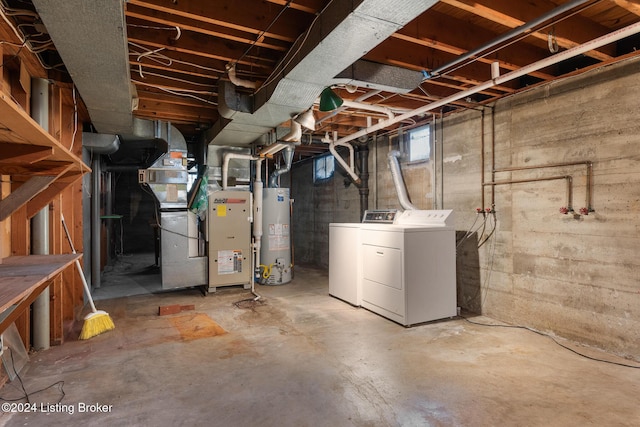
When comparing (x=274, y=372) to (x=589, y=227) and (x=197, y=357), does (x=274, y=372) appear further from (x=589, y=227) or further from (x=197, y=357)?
(x=589, y=227)

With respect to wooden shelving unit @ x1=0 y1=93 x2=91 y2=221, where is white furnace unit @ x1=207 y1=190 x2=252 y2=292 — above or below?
below

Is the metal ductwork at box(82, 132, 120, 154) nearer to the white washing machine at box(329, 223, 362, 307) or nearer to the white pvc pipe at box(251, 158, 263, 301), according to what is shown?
the white pvc pipe at box(251, 158, 263, 301)

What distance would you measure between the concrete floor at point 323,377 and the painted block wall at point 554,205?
0.31 metres

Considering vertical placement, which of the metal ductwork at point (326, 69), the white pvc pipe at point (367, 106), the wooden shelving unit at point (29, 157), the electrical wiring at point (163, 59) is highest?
the electrical wiring at point (163, 59)

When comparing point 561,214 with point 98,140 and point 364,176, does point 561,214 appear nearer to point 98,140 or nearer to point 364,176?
point 364,176

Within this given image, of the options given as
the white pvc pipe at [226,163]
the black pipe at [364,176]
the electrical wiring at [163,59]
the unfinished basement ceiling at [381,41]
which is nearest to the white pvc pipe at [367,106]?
the unfinished basement ceiling at [381,41]

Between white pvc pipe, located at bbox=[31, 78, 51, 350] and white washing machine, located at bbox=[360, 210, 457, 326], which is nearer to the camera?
white pvc pipe, located at bbox=[31, 78, 51, 350]

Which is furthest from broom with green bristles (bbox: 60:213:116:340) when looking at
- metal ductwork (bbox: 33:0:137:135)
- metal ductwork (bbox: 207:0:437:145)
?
metal ductwork (bbox: 207:0:437:145)

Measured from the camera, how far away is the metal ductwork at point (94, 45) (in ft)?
5.40

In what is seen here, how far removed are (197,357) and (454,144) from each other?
347 centimetres

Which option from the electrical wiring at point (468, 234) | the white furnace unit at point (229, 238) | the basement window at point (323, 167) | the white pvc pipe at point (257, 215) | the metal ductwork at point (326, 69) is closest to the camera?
the metal ductwork at point (326, 69)

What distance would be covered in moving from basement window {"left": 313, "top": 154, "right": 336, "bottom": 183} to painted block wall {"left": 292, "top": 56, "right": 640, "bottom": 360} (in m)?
2.40

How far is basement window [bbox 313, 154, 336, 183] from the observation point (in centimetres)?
653

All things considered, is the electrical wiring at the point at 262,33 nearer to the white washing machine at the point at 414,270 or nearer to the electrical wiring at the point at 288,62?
the electrical wiring at the point at 288,62
